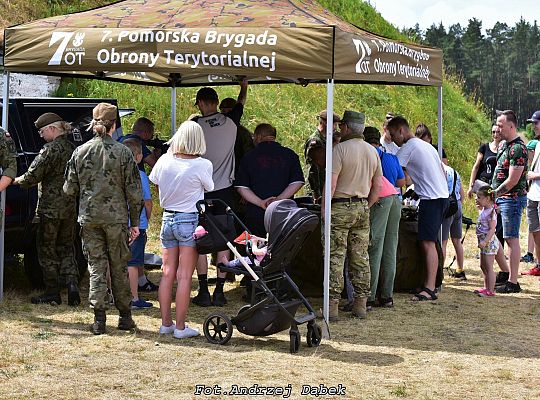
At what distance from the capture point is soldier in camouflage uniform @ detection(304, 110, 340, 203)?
9.15 metres

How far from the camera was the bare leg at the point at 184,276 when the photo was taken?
7332 millimetres

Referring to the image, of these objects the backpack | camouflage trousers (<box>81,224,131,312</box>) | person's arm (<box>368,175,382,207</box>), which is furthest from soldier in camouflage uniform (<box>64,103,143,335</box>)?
the backpack

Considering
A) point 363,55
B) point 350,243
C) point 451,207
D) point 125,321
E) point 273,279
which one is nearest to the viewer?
point 273,279

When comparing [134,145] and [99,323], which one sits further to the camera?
[134,145]

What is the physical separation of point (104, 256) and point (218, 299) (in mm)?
1844

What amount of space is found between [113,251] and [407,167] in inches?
140

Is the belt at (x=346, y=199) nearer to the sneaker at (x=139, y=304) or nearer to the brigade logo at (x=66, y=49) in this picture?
the sneaker at (x=139, y=304)

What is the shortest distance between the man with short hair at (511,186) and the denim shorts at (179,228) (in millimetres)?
4290

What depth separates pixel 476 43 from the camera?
261 feet

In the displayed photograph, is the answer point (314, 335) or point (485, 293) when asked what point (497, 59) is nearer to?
point (485, 293)

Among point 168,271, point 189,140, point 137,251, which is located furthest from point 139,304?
point 189,140

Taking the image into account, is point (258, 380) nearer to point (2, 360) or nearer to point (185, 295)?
point (185, 295)

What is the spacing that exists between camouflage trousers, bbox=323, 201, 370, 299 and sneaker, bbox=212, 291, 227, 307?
127 cm

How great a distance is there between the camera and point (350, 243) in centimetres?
834
